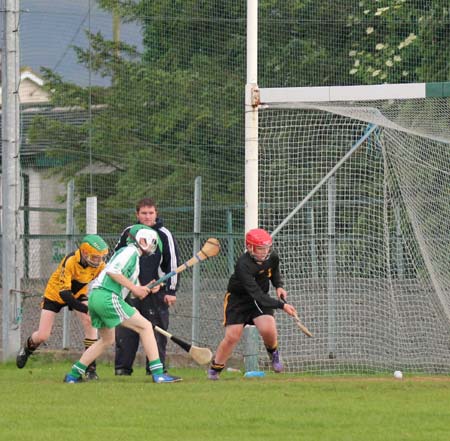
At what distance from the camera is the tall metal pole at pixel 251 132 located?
12.9 meters

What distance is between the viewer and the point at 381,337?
Result: 44.3 feet

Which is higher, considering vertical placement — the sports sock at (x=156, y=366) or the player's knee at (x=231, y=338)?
the player's knee at (x=231, y=338)

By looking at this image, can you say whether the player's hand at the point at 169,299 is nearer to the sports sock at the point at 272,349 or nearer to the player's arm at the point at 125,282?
the sports sock at the point at 272,349

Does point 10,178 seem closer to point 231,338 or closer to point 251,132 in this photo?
Answer: point 251,132

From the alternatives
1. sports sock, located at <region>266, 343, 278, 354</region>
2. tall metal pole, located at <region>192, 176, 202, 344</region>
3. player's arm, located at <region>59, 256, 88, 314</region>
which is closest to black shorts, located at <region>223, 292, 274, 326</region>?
sports sock, located at <region>266, 343, 278, 354</region>

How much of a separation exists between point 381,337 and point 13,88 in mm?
5325

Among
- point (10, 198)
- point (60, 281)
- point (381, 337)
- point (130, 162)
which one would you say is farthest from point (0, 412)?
point (130, 162)

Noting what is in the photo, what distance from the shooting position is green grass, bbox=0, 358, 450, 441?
26.8 ft

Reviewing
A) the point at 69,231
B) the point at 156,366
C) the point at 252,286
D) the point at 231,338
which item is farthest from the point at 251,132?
the point at 69,231

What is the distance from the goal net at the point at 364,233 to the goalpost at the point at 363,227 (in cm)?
1

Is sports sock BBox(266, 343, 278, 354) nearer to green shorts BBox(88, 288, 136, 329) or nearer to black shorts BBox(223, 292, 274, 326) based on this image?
black shorts BBox(223, 292, 274, 326)

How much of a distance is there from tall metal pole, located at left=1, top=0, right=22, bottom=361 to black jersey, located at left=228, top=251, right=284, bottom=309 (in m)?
4.16

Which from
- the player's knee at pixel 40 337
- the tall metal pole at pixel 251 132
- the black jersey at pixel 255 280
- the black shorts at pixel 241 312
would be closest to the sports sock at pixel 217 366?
the black shorts at pixel 241 312

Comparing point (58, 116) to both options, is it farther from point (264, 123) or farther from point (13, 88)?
point (264, 123)
